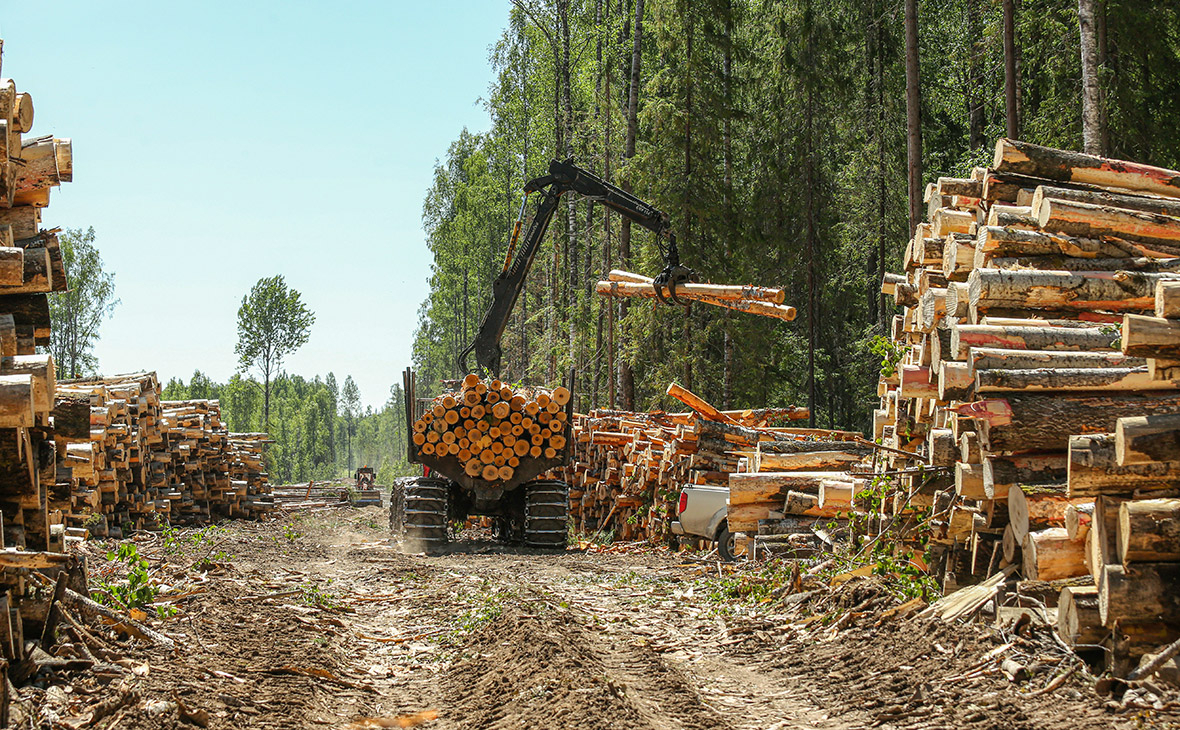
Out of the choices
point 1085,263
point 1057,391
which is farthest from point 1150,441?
point 1085,263

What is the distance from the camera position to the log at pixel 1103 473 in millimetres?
5332

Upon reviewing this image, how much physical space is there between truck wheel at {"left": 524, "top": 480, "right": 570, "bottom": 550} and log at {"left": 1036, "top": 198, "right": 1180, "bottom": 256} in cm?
994

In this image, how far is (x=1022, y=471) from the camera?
21.7 ft

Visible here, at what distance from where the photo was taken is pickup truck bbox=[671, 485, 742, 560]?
1251 centimetres

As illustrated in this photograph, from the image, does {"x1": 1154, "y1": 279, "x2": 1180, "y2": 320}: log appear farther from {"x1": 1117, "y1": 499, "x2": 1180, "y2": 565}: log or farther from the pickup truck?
the pickup truck

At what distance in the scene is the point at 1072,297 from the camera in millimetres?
7344

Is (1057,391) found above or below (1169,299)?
below

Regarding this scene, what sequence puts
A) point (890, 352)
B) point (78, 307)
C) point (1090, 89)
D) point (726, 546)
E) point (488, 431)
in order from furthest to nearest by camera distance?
point (78, 307) < point (488, 431) < point (1090, 89) < point (726, 546) < point (890, 352)

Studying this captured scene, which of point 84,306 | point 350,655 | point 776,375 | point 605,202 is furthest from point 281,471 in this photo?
point 350,655

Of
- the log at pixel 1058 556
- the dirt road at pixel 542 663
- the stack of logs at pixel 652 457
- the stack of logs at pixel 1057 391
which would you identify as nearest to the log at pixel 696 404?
the stack of logs at pixel 652 457

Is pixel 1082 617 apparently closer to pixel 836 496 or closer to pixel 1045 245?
pixel 1045 245

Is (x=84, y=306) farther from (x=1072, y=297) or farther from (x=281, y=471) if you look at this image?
(x=1072, y=297)

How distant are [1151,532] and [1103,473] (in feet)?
1.46

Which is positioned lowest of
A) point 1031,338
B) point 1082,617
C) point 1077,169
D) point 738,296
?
point 1082,617
